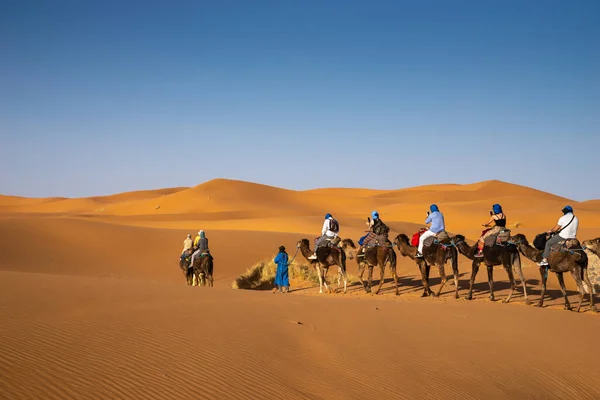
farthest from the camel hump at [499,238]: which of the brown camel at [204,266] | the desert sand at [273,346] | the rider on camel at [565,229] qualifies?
the brown camel at [204,266]

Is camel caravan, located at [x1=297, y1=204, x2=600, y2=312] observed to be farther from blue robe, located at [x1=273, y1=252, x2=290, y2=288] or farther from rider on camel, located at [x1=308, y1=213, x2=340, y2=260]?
blue robe, located at [x1=273, y1=252, x2=290, y2=288]

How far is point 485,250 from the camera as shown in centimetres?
1709

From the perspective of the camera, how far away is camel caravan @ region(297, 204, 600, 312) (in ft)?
49.2

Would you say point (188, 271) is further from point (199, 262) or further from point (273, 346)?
point (273, 346)

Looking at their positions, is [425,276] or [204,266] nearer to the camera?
[425,276]

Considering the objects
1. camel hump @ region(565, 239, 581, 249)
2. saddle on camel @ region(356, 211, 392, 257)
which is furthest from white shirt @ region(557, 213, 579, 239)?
saddle on camel @ region(356, 211, 392, 257)

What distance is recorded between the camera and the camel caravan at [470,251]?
15.0 m

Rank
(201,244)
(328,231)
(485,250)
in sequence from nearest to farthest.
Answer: (485,250) < (328,231) < (201,244)

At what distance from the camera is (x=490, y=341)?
33.5 ft

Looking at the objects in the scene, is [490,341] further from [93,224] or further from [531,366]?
[93,224]

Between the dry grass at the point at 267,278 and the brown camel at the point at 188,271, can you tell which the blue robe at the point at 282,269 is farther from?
the dry grass at the point at 267,278

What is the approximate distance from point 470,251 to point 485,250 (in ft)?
2.44

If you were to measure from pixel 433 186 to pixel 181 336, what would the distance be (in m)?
150

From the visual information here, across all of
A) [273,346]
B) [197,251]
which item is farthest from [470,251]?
[273,346]
